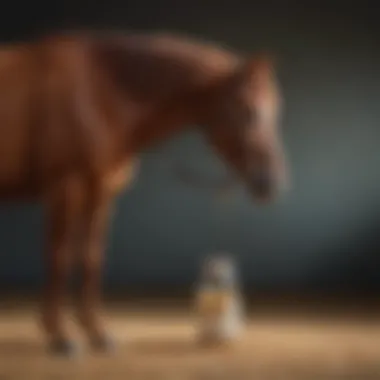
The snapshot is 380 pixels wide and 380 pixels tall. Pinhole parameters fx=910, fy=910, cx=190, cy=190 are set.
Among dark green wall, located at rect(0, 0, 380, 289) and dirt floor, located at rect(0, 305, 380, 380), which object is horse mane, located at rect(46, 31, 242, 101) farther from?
dark green wall, located at rect(0, 0, 380, 289)

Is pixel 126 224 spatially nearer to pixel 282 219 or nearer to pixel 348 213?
pixel 282 219

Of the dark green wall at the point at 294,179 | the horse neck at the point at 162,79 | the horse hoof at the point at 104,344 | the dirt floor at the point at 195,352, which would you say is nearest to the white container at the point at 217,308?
the dirt floor at the point at 195,352

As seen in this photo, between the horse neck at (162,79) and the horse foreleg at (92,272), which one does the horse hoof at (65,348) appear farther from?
the horse neck at (162,79)

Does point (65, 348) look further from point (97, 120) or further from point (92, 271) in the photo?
point (97, 120)

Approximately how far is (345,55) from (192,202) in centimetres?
50

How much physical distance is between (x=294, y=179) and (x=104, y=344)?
0.80 metres

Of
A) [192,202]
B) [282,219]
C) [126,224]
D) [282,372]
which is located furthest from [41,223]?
→ [282,372]

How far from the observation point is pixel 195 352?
5.06 feet

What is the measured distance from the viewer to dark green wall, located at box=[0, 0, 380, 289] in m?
2.15

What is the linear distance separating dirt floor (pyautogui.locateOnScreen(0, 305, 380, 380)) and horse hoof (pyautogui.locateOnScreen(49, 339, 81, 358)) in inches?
0.8

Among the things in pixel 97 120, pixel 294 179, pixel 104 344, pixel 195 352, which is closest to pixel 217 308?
pixel 195 352

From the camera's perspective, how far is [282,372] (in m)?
1.39

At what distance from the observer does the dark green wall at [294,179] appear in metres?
2.15

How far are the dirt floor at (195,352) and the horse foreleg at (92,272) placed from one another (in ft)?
0.13
